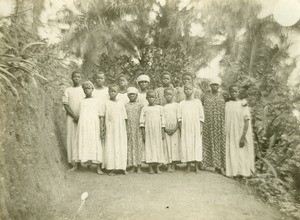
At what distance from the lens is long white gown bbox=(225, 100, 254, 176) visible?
396 centimetres

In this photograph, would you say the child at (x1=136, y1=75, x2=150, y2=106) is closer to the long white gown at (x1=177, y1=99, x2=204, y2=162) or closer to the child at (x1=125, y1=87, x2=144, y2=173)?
the child at (x1=125, y1=87, x2=144, y2=173)

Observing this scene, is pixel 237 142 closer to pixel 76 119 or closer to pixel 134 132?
pixel 134 132

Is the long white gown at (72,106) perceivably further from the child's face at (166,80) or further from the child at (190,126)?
the child at (190,126)

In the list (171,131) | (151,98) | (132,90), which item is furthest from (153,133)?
(132,90)

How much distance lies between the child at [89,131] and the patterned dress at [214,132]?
3.14 feet

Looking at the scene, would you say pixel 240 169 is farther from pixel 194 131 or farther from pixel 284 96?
pixel 284 96

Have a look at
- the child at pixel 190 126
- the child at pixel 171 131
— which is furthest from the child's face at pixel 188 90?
the child at pixel 171 131

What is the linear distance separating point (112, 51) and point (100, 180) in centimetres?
116

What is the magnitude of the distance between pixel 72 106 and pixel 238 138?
4.97ft

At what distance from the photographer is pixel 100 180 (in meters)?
3.88

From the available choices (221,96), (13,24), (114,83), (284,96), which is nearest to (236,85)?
(221,96)

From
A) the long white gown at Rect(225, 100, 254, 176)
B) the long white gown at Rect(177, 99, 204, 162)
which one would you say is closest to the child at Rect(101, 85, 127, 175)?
the long white gown at Rect(177, 99, 204, 162)

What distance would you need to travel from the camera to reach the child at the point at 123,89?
13.5ft

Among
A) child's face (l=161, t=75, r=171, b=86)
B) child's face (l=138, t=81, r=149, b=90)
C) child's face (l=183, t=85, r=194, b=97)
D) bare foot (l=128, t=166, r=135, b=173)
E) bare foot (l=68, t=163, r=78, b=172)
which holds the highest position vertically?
child's face (l=161, t=75, r=171, b=86)
